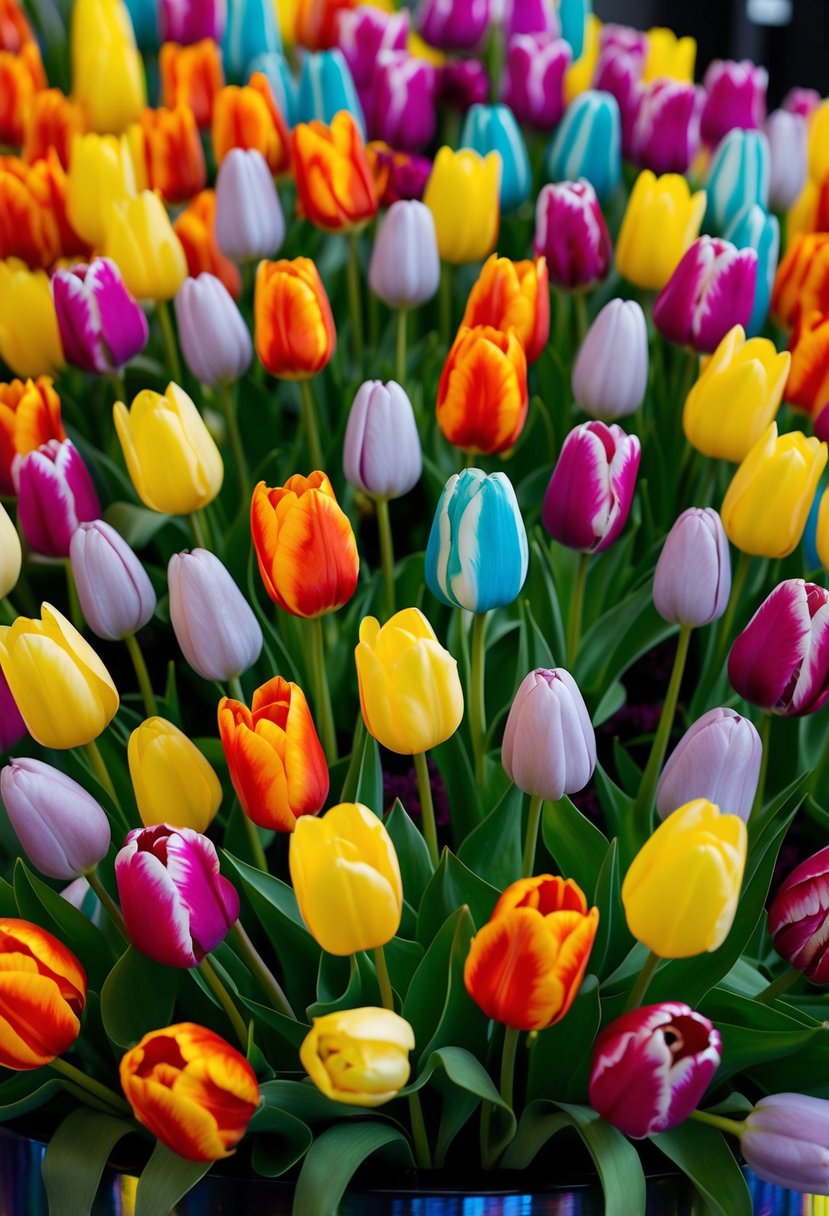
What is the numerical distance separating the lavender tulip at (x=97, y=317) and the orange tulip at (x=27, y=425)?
0.19ft

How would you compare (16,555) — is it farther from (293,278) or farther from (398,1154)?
(398,1154)

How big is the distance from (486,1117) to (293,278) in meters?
0.39

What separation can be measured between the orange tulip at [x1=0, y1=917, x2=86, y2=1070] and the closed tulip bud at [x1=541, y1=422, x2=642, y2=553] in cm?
28

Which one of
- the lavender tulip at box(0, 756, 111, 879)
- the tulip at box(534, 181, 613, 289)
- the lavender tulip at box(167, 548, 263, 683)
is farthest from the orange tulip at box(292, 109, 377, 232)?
the lavender tulip at box(0, 756, 111, 879)

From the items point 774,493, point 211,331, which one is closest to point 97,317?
point 211,331

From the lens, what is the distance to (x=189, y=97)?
997 millimetres

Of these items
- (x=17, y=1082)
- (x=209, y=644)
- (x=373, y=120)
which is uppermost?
(x=373, y=120)

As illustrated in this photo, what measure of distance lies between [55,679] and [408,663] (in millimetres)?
138

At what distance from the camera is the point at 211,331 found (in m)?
0.72

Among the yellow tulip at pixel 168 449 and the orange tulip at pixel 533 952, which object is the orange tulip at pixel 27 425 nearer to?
the yellow tulip at pixel 168 449

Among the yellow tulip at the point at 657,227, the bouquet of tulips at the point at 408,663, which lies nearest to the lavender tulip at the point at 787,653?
the bouquet of tulips at the point at 408,663

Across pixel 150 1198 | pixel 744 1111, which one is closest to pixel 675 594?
pixel 744 1111

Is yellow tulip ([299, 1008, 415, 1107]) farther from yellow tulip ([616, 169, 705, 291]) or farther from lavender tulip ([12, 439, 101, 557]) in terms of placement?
yellow tulip ([616, 169, 705, 291])

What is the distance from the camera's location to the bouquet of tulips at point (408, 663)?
1.39 ft
